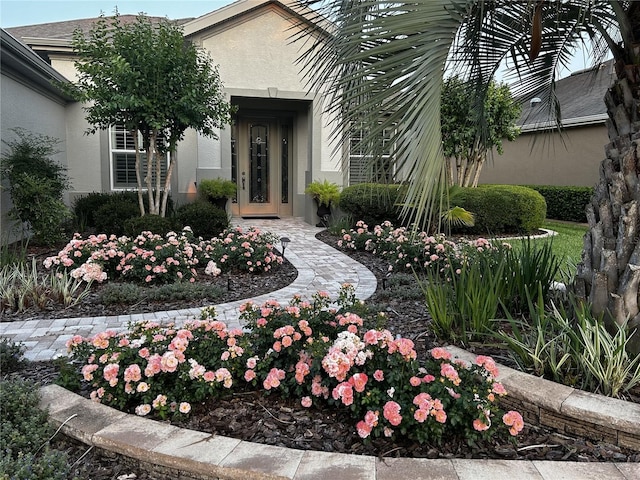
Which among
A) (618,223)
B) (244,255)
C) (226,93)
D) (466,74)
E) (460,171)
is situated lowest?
(244,255)

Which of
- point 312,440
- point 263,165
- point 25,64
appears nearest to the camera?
point 312,440

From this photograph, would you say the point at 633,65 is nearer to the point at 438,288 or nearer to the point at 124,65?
the point at 438,288

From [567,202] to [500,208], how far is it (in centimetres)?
430

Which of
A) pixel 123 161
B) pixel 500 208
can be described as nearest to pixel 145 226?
pixel 123 161

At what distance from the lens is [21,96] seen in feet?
28.5

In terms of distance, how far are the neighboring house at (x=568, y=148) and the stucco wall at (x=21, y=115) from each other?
11436 mm

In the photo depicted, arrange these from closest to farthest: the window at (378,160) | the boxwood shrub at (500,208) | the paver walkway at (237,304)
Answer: the window at (378,160)
the paver walkway at (237,304)
the boxwood shrub at (500,208)

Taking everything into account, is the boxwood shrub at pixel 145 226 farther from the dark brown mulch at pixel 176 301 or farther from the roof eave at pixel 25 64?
the roof eave at pixel 25 64

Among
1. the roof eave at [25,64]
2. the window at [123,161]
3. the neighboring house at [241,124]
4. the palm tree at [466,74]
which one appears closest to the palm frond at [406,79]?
the palm tree at [466,74]

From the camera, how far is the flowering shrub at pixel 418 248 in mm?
5652

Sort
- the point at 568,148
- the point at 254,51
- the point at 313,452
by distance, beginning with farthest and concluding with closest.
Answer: the point at 568,148 < the point at 254,51 < the point at 313,452

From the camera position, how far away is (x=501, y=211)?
10.5m

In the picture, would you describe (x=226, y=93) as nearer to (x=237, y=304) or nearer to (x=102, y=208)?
(x=102, y=208)

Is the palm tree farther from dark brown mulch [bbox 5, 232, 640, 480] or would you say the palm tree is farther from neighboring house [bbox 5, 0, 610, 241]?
neighboring house [bbox 5, 0, 610, 241]
